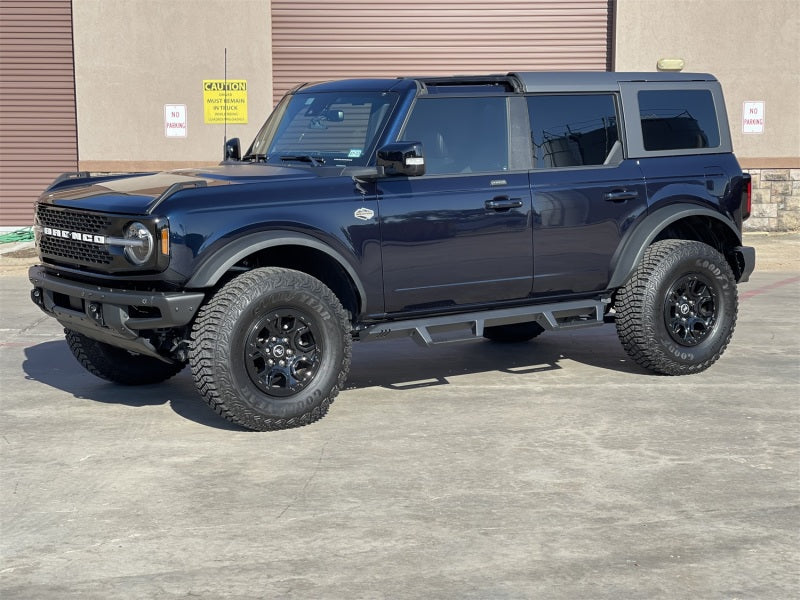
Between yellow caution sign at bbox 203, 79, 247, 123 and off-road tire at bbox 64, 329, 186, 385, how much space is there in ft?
36.3

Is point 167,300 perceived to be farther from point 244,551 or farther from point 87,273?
point 244,551

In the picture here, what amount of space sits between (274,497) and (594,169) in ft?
11.7

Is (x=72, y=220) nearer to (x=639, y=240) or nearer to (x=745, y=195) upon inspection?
(x=639, y=240)

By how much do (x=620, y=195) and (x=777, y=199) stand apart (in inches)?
472

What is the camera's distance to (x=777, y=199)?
62.5 ft

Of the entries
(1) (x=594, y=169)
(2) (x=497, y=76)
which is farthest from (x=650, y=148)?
(2) (x=497, y=76)

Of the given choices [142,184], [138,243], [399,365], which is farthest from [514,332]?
[138,243]

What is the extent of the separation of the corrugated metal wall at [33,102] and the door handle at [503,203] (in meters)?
12.7

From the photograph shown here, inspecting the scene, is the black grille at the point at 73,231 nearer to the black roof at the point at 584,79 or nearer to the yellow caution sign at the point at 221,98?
the black roof at the point at 584,79

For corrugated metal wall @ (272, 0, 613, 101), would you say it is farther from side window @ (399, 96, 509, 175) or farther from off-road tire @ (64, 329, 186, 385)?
side window @ (399, 96, 509, 175)

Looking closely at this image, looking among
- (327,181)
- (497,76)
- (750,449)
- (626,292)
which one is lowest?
(750,449)

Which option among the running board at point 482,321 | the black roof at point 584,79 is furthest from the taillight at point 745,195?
the running board at point 482,321

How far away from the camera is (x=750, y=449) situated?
20.9 ft

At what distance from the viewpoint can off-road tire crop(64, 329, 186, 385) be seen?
25.7 ft
